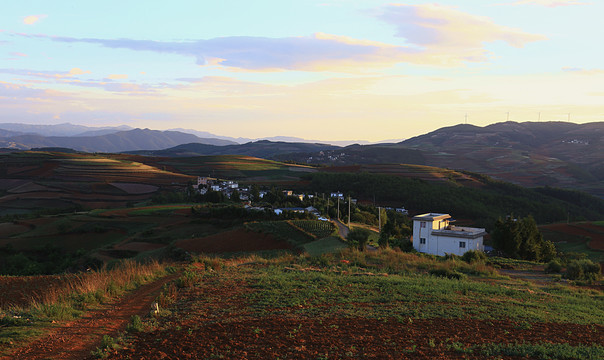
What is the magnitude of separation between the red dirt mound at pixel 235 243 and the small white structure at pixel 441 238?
1515 cm

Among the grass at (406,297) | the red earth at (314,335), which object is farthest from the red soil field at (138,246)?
the red earth at (314,335)

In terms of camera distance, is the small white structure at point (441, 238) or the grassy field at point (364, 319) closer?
the grassy field at point (364, 319)

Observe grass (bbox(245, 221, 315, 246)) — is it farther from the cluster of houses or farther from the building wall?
the cluster of houses

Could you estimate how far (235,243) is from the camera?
144ft

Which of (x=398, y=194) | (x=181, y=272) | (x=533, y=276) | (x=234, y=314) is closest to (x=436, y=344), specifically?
(x=234, y=314)

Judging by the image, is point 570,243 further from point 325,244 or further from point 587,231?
point 325,244

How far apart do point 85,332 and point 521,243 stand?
143 feet

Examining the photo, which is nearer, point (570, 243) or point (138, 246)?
point (138, 246)

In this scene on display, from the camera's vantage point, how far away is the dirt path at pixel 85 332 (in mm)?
7893

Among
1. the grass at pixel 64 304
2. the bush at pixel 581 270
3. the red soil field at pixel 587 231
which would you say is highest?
the grass at pixel 64 304

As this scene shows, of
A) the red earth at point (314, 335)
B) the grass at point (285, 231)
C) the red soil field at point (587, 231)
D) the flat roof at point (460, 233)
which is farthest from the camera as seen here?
the red soil field at point (587, 231)

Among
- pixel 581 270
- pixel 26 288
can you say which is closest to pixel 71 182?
pixel 26 288

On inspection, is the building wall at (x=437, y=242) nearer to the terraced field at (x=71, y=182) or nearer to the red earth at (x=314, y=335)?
the red earth at (x=314, y=335)

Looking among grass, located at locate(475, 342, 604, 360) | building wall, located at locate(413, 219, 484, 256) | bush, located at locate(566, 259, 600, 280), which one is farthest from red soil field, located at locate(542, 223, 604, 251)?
grass, located at locate(475, 342, 604, 360)
